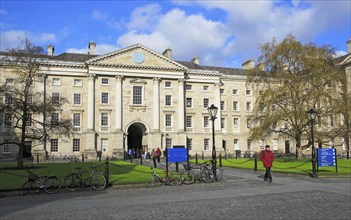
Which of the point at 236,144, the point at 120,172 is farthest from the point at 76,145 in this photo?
the point at 120,172

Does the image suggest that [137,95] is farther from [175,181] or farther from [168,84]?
[175,181]

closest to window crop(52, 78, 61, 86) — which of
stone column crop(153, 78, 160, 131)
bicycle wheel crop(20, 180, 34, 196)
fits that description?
stone column crop(153, 78, 160, 131)

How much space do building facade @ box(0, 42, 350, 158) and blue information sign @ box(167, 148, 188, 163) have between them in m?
30.0

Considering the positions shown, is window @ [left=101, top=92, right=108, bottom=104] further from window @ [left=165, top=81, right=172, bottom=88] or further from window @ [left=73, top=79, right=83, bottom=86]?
window @ [left=165, top=81, right=172, bottom=88]

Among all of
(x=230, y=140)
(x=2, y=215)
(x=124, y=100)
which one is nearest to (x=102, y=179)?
(x=2, y=215)

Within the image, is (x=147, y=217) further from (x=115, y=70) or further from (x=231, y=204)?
(x=115, y=70)

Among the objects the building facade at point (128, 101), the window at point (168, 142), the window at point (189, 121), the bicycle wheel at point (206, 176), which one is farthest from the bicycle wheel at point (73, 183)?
the window at point (189, 121)

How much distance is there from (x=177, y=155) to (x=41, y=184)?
8.45m

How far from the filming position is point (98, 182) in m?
15.7

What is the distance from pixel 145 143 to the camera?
53.9 metres

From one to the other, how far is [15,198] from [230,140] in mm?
50403

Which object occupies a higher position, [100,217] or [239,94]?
[239,94]

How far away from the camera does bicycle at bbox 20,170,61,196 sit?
1445 centimetres

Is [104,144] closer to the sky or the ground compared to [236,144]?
closer to the sky
